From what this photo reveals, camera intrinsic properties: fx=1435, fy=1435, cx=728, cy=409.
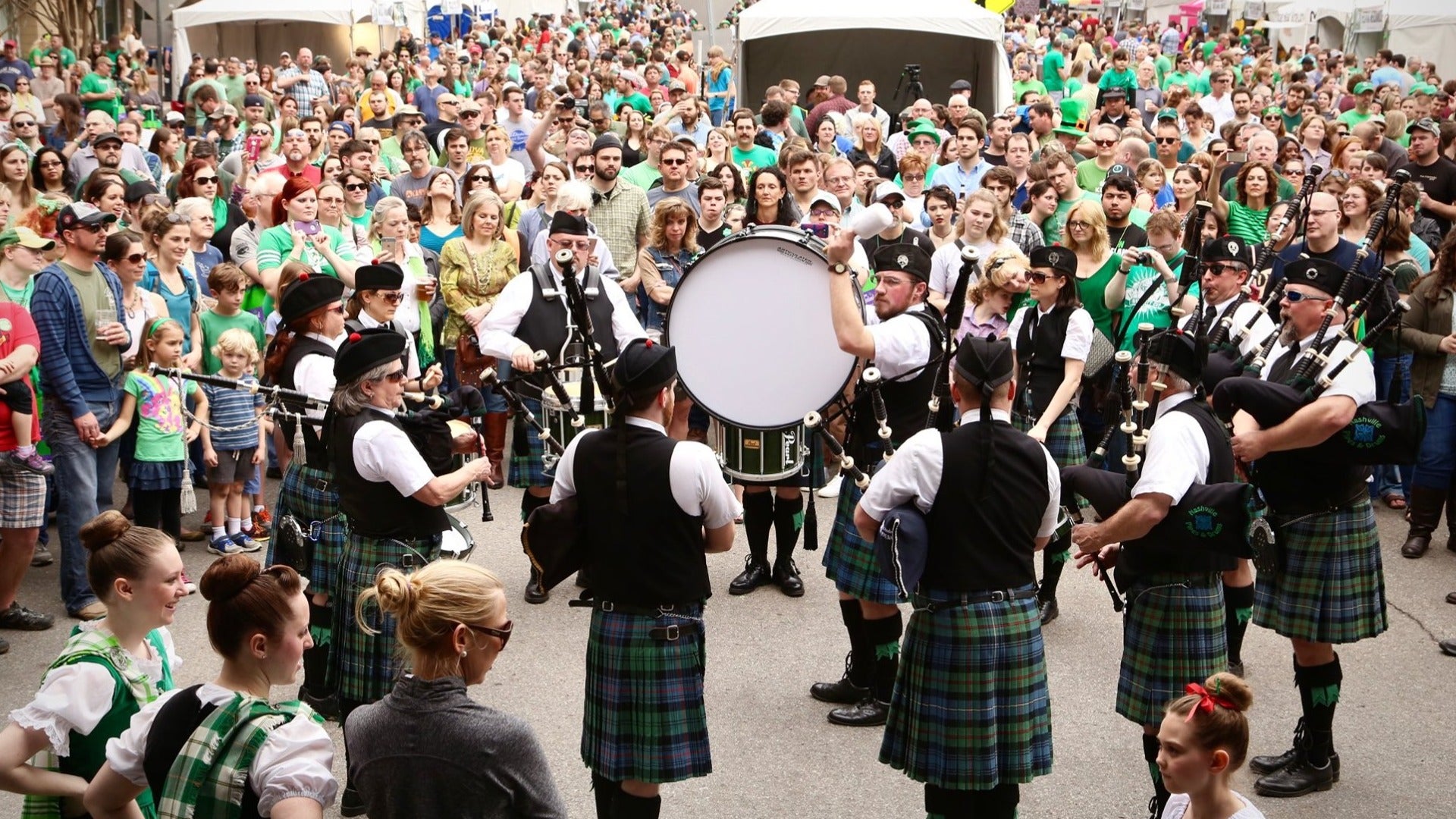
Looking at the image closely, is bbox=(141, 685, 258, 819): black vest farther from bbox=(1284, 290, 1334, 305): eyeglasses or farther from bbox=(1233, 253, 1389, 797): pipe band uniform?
bbox=(1284, 290, 1334, 305): eyeglasses

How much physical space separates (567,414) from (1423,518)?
13.1 feet

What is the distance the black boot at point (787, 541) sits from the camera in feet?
19.0

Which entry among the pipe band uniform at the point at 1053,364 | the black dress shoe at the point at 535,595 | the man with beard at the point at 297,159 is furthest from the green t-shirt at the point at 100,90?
the pipe band uniform at the point at 1053,364

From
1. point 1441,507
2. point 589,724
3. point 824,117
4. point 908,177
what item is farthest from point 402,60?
point 589,724

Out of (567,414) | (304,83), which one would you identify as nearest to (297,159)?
(567,414)

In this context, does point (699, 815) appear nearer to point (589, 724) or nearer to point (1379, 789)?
point (589, 724)

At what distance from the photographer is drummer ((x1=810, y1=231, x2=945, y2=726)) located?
4.58m

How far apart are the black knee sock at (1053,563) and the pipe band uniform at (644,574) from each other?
2.20 metres

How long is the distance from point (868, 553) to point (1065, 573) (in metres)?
1.90

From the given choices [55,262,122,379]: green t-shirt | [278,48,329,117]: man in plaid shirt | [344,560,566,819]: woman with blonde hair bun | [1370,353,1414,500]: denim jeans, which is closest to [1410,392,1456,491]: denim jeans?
[1370,353,1414,500]: denim jeans

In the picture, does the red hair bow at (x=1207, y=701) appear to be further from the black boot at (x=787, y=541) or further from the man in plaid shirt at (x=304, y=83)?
the man in plaid shirt at (x=304, y=83)

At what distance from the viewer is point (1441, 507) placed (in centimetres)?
657

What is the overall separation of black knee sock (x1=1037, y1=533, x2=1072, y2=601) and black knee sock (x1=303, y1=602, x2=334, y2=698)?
2578mm

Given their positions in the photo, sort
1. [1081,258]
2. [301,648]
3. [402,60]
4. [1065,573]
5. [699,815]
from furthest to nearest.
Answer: [402,60]
[1081,258]
[1065,573]
[699,815]
[301,648]
